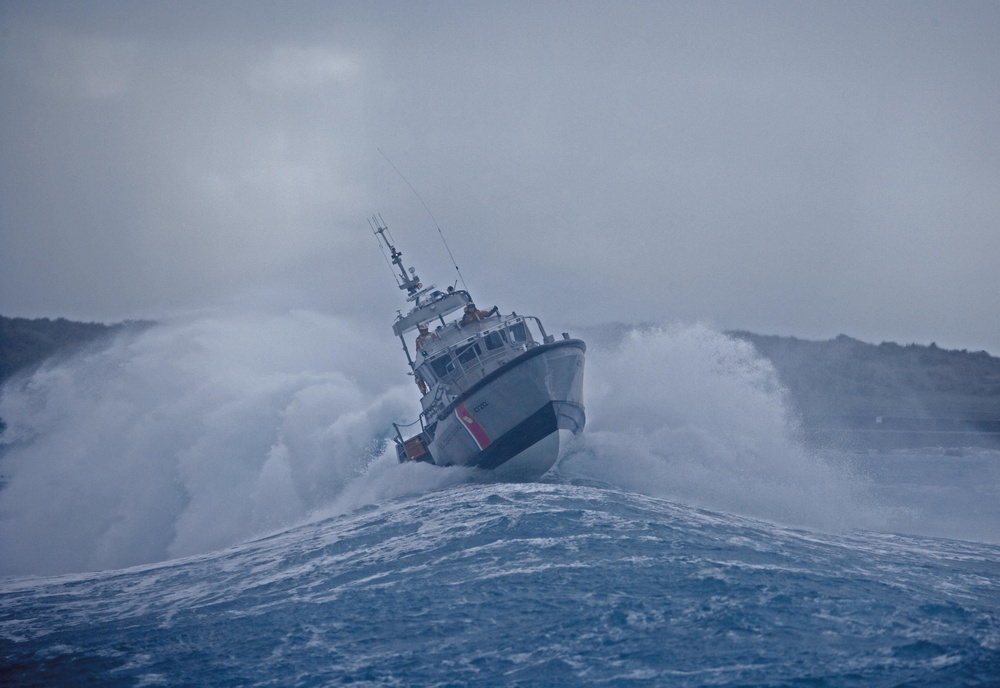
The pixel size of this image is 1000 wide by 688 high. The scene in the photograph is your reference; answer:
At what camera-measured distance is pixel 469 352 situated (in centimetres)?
2289

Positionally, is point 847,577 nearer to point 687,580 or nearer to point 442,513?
point 687,580

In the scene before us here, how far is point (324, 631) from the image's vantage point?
11.2m

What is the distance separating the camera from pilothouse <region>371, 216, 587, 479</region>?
20.6 meters

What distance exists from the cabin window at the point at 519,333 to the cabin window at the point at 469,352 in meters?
1.27

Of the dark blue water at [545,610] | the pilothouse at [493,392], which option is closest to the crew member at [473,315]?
the pilothouse at [493,392]

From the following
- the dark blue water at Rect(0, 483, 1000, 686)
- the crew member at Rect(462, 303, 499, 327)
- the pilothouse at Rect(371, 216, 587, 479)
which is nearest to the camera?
the dark blue water at Rect(0, 483, 1000, 686)

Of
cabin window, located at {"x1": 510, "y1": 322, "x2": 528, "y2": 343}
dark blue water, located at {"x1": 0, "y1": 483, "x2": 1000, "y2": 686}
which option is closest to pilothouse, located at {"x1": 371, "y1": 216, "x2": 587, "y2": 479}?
cabin window, located at {"x1": 510, "y1": 322, "x2": 528, "y2": 343}

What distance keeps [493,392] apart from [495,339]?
2.97 metres

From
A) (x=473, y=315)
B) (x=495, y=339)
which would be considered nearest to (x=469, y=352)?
(x=495, y=339)

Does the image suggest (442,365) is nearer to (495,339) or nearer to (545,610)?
(495,339)

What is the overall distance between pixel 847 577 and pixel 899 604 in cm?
135

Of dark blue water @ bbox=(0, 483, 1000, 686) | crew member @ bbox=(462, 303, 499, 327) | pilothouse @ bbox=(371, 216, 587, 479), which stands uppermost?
crew member @ bbox=(462, 303, 499, 327)

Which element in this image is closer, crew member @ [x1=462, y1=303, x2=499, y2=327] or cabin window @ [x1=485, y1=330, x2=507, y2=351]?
cabin window @ [x1=485, y1=330, x2=507, y2=351]

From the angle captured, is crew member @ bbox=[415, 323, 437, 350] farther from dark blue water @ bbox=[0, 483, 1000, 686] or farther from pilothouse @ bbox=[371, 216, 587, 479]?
dark blue water @ bbox=[0, 483, 1000, 686]
